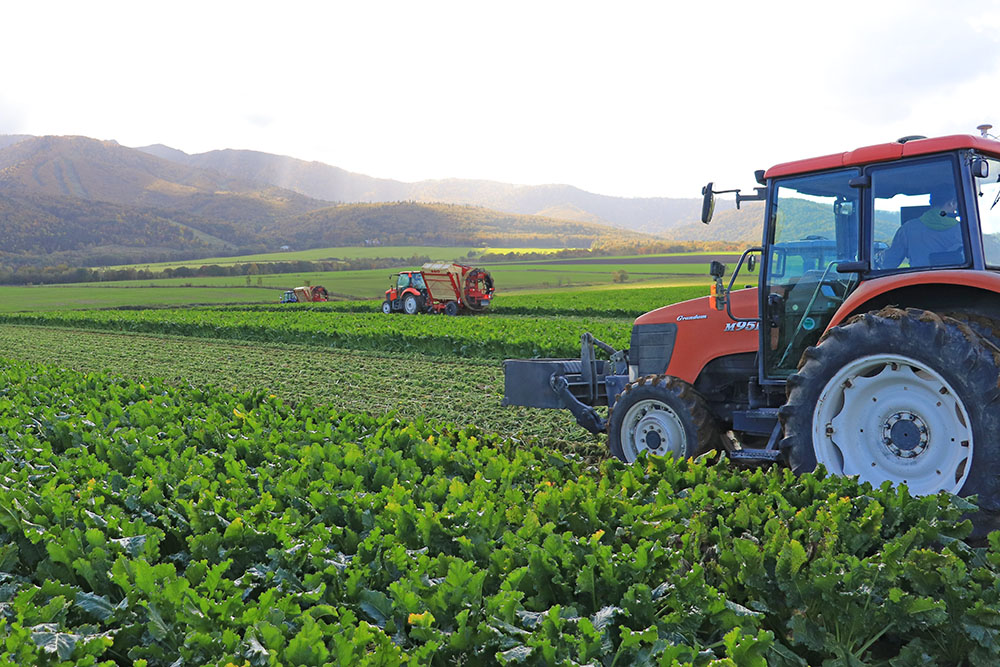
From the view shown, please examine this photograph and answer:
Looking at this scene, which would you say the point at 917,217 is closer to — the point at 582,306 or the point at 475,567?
the point at 475,567

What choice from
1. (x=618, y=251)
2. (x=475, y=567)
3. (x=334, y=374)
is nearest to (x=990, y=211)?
(x=475, y=567)

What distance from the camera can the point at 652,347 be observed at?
21.4 ft

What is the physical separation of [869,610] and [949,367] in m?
1.52

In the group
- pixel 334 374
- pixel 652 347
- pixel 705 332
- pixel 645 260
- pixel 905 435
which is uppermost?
pixel 645 260

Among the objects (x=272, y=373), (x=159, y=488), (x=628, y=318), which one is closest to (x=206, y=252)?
(x=628, y=318)

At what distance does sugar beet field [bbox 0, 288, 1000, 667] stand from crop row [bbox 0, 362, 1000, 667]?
0.5 inches

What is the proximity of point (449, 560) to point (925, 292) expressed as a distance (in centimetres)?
339

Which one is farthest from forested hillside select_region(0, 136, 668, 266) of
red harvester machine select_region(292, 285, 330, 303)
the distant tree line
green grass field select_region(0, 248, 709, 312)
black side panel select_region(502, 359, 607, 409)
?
black side panel select_region(502, 359, 607, 409)

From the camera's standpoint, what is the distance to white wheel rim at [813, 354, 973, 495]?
4102 mm

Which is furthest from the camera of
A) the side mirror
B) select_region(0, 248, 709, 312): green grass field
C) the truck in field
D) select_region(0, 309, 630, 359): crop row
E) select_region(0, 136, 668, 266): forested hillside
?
select_region(0, 136, 668, 266): forested hillside

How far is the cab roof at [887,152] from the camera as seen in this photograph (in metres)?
4.54

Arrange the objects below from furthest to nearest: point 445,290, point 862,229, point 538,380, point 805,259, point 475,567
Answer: point 445,290 → point 538,380 → point 805,259 → point 862,229 → point 475,567

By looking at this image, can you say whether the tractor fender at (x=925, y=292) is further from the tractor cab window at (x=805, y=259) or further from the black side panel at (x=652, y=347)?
the black side panel at (x=652, y=347)

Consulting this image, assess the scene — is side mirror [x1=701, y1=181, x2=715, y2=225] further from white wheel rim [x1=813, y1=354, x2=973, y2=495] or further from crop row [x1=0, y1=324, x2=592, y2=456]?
crop row [x1=0, y1=324, x2=592, y2=456]
